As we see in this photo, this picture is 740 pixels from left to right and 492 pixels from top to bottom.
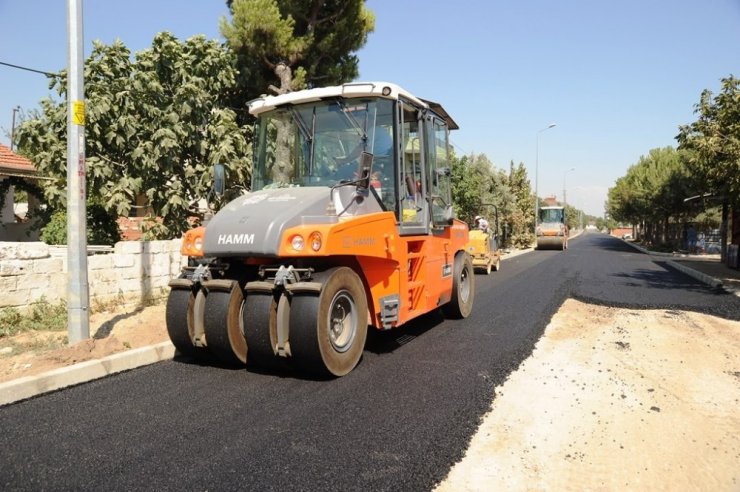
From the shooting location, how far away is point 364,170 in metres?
5.09

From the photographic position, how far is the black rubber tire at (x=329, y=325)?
4523 mm

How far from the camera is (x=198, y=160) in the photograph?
1122 centimetres

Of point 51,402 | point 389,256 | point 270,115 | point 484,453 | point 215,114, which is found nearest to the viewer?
point 484,453

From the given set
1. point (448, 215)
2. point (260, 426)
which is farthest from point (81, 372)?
point (448, 215)

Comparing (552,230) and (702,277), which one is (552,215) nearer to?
(552,230)

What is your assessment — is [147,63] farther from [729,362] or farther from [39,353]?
[729,362]

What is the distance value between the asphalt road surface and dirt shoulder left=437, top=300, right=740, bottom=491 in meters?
0.25

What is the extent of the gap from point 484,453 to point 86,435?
8.95 ft

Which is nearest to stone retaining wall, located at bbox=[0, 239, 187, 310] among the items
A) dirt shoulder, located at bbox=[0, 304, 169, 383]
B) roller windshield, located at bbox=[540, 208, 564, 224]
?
dirt shoulder, located at bbox=[0, 304, 169, 383]

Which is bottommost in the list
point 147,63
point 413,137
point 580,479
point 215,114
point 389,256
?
point 580,479

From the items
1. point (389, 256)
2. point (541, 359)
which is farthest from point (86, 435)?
point (541, 359)

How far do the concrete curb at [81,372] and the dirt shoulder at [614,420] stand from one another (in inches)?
140

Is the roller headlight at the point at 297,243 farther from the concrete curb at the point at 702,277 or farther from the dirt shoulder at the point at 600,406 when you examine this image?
the concrete curb at the point at 702,277

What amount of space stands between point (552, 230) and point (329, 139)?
29.9m
